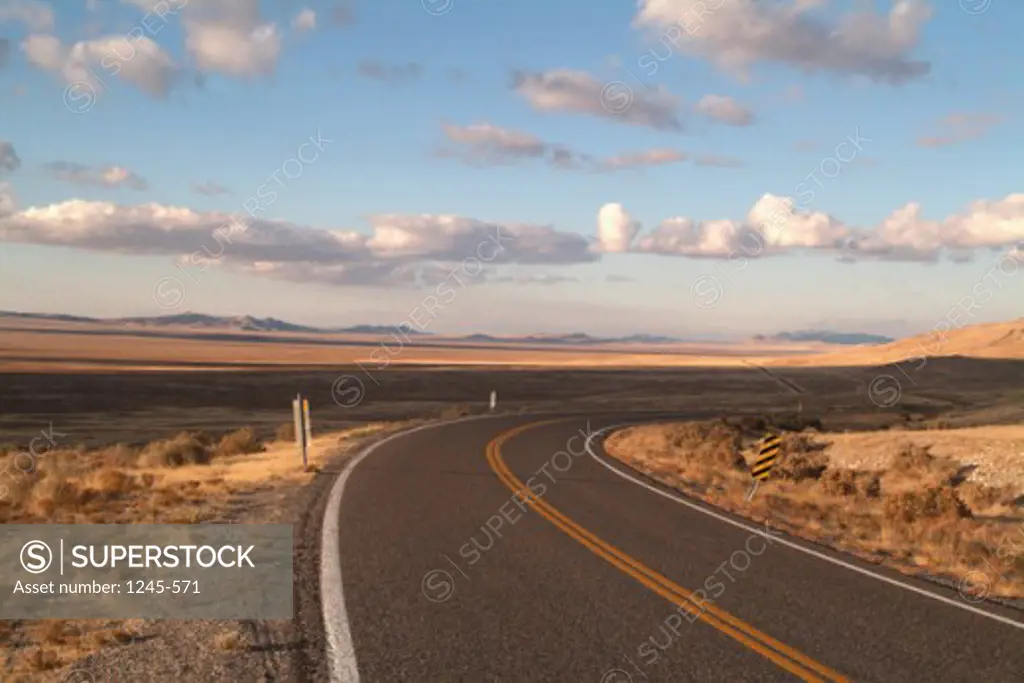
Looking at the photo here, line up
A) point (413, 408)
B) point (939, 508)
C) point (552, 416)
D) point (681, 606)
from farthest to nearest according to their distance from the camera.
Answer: point (413, 408) → point (552, 416) → point (939, 508) → point (681, 606)

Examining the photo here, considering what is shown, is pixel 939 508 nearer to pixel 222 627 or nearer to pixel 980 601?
pixel 980 601

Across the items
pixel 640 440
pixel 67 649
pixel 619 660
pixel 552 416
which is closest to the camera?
pixel 619 660

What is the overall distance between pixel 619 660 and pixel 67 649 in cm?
498

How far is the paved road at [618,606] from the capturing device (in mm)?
7047

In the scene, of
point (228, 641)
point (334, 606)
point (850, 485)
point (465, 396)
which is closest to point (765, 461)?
point (850, 485)

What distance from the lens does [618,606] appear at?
8648 mm

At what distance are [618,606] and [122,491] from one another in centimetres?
1228

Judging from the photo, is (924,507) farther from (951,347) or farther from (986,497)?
(951,347)

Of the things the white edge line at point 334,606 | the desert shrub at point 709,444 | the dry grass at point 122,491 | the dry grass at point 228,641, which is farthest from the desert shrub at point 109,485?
the desert shrub at point 709,444

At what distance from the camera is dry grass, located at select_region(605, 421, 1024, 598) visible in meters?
12.6

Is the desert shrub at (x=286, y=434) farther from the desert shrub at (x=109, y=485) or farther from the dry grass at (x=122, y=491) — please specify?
the desert shrub at (x=109, y=485)

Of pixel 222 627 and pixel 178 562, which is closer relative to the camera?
pixel 222 627

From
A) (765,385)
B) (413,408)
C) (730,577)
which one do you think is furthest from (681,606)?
(765,385)

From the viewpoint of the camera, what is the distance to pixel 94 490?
16734 mm
